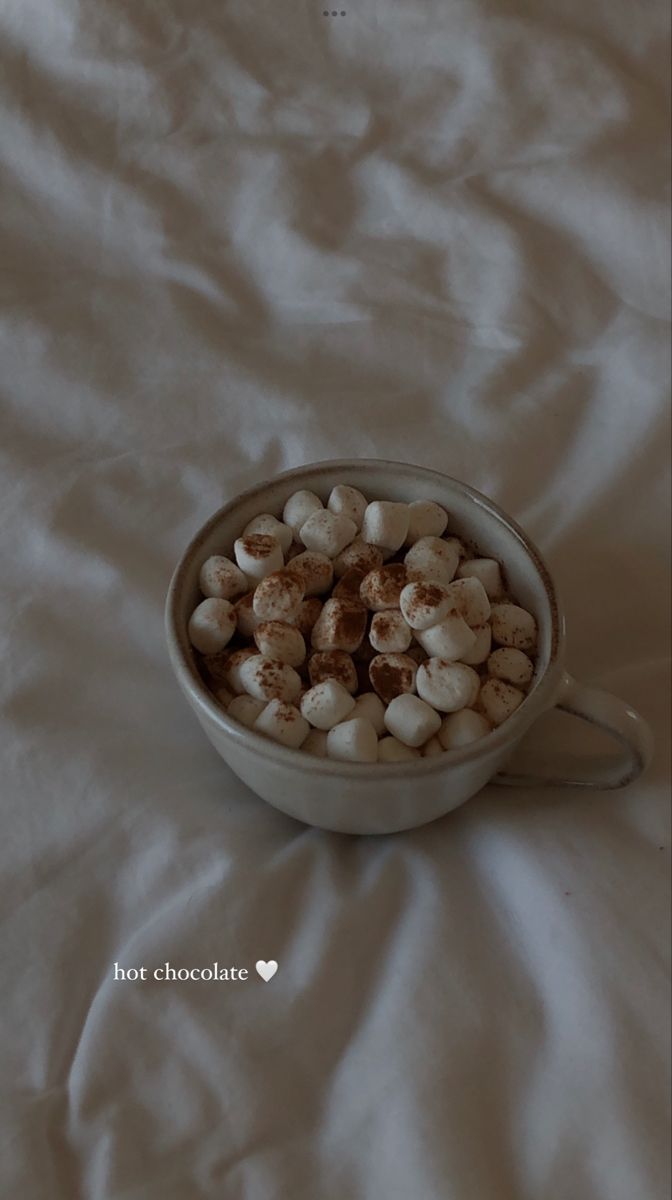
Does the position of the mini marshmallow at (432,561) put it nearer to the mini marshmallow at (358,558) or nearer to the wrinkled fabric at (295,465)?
the mini marshmallow at (358,558)

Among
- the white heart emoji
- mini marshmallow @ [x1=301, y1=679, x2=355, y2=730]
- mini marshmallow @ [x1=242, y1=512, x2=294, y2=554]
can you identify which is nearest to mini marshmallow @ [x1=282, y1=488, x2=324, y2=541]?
mini marshmallow @ [x1=242, y1=512, x2=294, y2=554]

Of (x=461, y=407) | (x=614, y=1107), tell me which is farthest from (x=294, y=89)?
(x=614, y=1107)

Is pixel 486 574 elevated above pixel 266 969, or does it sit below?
above

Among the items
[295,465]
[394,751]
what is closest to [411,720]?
[394,751]

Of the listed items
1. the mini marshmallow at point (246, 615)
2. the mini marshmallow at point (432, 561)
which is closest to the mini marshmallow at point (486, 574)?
the mini marshmallow at point (432, 561)

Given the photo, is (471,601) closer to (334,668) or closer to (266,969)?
(334,668)
